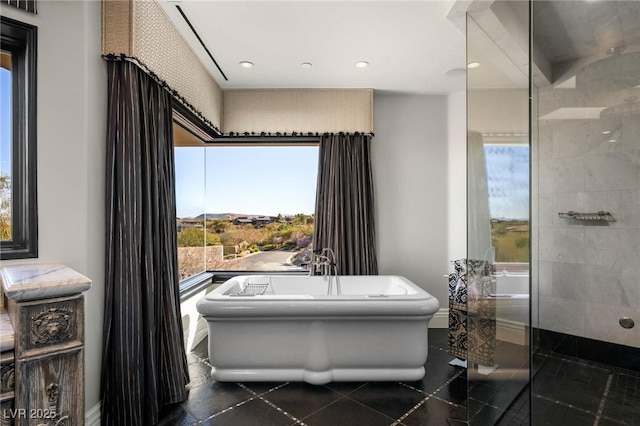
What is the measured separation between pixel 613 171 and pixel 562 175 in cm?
33

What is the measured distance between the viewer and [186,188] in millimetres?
3227

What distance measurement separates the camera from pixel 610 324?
256 centimetres

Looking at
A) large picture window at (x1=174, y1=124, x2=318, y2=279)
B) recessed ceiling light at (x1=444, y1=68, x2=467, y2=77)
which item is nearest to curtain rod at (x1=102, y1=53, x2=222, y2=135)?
large picture window at (x1=174, y1=124, x2=318, y2=279)

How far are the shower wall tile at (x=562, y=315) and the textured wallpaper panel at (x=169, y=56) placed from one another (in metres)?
3.60

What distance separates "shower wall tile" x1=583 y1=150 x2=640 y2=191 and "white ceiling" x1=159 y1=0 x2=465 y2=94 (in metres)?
1.42

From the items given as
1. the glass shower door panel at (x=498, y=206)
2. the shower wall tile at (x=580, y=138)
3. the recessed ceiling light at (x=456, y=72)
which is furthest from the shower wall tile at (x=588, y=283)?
the recessed ceiling light at (x=456, y=72)

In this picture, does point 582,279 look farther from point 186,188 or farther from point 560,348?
point 186,188

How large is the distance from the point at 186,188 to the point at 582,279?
12.6 feet

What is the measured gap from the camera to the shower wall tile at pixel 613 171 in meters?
2.41

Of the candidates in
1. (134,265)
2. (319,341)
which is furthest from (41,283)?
(319,341)

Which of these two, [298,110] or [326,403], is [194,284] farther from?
[298,110]

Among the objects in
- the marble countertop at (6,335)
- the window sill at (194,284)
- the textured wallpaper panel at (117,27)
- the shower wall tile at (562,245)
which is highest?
the textured wallpaper panel at (117,27)

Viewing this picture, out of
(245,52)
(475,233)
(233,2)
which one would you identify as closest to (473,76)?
(475,233)

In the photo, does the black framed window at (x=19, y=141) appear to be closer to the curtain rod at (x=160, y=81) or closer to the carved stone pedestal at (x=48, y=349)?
the curtain rod at (x=160, y=81)
